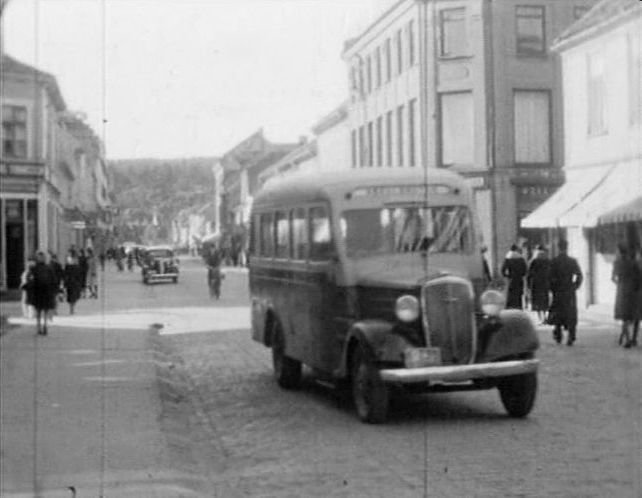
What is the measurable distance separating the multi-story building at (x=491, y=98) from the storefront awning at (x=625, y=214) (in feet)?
1.25

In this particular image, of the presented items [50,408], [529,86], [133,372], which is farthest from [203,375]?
[529,86]

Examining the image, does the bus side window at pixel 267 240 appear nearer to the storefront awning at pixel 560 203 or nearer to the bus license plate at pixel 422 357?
the bus license plate at pixel 422 357

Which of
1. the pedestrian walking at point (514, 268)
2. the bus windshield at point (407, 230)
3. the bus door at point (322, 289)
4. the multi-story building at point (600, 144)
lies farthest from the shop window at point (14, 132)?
the pedestrian walking at point (514, 268)

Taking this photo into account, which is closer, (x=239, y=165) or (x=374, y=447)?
(x=239, y=165)

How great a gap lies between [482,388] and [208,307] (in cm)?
406

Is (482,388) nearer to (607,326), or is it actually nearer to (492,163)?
(607,326)

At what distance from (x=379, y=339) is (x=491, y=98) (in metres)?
4.91

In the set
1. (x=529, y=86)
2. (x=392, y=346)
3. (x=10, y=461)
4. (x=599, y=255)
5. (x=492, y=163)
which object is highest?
(x=529, y=86)

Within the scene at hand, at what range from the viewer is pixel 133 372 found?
13.1m

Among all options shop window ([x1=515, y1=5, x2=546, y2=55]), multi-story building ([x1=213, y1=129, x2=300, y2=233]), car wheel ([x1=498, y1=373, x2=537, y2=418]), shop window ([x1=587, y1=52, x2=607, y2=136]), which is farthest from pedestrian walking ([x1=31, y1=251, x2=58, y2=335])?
A: shop window ([x1=515, y1=5, x2=546, y2=55])

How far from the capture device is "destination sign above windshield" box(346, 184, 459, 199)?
14.9 ft

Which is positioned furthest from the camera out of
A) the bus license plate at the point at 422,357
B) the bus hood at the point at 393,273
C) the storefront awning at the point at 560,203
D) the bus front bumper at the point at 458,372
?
the bus license plate at the point at 422,357

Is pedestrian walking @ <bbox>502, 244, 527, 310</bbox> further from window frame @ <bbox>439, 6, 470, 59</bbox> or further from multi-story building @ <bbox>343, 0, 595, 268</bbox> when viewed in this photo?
window frame @ <bbox>439, 6, 470, 59</bbox>

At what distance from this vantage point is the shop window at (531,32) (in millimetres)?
4055
